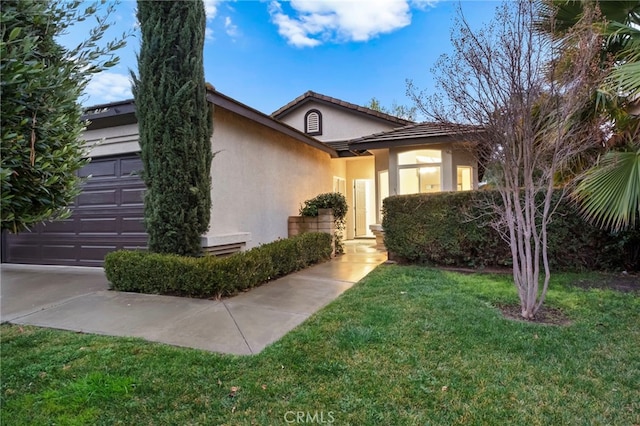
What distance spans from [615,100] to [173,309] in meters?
7.17

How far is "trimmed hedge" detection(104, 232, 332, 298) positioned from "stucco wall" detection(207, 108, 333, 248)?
60.8 inches

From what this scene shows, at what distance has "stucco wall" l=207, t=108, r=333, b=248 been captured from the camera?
754cm

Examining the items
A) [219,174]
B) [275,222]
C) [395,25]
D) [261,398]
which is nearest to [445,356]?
[261,398]

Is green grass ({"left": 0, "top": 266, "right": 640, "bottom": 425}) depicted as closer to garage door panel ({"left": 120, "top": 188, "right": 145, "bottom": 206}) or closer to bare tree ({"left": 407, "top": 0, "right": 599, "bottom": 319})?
bare tree ({"left": 407, "top": 0, "right": 599, "bottom": 319})

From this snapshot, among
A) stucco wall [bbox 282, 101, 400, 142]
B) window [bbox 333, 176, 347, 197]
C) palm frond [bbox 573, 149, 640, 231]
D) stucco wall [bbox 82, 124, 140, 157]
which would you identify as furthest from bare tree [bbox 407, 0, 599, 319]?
stucco wall [bbox 282, 101, 400, 142]

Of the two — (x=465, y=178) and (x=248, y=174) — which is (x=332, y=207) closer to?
(x=248, y=174)

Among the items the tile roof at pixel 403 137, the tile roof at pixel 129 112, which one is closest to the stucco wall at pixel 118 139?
the tile roof at pixel 129 112

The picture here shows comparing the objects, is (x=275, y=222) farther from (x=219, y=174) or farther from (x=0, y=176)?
(x=0, y=176)

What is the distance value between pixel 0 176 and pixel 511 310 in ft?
17.1

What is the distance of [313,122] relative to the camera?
15055 millimetres

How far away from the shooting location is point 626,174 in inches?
191

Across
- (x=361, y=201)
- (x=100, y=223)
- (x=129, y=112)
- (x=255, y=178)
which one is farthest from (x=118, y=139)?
(x=361, y=201)

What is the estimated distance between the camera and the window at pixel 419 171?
36.0 feet

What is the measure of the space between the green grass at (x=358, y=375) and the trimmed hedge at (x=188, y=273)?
167 cm
